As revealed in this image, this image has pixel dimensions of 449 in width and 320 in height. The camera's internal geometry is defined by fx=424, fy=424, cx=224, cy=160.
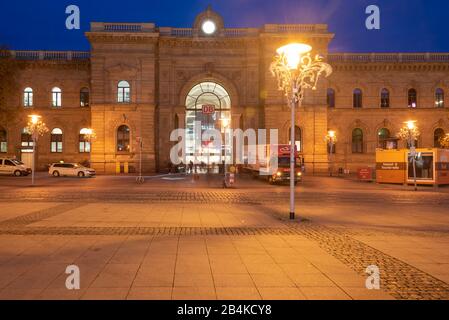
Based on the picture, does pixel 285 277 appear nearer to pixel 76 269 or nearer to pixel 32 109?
pixel 76 269

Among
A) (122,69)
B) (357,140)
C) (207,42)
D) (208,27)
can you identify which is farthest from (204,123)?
(357,140)

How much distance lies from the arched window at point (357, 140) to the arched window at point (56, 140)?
124ft

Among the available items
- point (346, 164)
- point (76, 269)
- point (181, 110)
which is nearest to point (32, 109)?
point (181, 110)

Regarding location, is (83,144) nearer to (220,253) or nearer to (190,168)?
(190,168)

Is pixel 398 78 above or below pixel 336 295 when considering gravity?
above

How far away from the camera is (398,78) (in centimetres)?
5519

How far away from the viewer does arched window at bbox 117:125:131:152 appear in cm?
5016

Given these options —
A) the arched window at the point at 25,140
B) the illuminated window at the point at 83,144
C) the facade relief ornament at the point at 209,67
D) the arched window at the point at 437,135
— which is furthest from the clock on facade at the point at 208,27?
the arched window at the point at 437,135

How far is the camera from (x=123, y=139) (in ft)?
165

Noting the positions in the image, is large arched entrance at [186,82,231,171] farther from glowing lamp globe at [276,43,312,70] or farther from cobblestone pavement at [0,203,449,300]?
cobblestone pavement at [0,203,449,300]

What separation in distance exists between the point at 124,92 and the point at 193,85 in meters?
8.32
